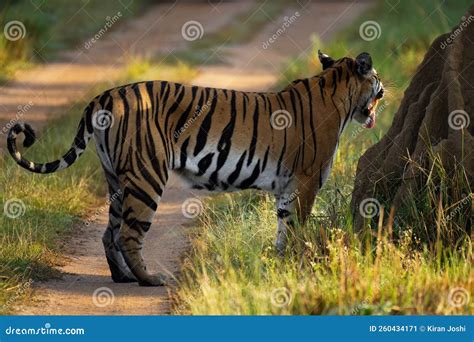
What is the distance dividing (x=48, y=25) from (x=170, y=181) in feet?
24.3

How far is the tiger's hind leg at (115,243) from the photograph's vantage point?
8.67 meters

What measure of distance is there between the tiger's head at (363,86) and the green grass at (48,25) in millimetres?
7931

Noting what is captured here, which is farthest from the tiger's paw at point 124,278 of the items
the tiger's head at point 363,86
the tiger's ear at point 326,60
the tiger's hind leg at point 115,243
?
the tiger's ear at point 326,60

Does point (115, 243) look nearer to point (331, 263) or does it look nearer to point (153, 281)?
point (153, 281)

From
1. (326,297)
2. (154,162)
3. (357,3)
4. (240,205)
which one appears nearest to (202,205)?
(240,205)

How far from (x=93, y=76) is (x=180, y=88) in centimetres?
881

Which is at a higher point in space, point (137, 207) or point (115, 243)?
point (137, 207)

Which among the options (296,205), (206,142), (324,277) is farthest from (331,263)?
(206,142)

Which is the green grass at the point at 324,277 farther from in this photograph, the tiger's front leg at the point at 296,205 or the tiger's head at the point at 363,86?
the tiger's head at the point at 363,86

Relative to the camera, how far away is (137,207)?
838 cm

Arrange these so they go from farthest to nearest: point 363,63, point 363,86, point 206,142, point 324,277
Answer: point 363,86, point 363,63, point 206,142, point 324,277

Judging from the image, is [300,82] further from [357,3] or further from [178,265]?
[357,3]

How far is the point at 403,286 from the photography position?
727 cm

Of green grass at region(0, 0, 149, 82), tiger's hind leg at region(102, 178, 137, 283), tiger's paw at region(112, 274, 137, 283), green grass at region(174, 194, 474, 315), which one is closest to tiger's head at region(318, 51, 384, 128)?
green grass at region(174, 194, 474, 315)
